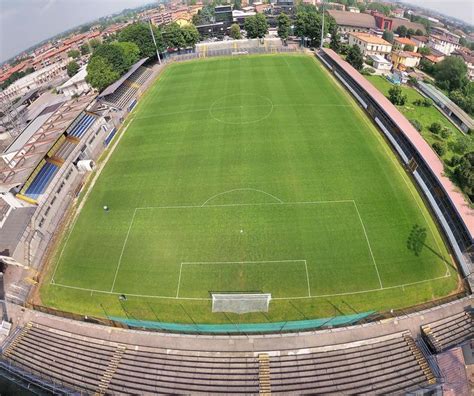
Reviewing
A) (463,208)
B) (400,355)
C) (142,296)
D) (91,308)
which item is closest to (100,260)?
(91,308)

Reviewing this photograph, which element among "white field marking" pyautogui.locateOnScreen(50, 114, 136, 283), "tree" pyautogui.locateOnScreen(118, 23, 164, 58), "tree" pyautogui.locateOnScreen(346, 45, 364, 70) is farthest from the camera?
"tree" pyautogui.locateOnScreen(118, 23, 164, 58)

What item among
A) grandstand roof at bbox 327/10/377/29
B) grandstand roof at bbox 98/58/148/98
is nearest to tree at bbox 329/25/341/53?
grandstand roof at bbox 98/58/148/98

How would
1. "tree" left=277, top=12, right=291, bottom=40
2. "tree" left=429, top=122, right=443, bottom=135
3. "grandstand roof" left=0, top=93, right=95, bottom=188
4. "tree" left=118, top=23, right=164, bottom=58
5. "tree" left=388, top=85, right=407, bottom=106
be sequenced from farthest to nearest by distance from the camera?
1. "tree" left=277, top=12, right=291, bottom=40
2. "tree" left=118, top=23, right=164, bottom=58
3. "tree" left=388, top=85, right=407, bottom=106
4. "tree" left=429, top=122, right=443, bottom=135
5. "grandstand roof" left=0, top=93, right=95, bottom=188

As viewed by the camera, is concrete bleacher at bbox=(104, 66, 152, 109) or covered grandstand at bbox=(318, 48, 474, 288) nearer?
covered grandstand at bbox=(318, 48, 474, 288)

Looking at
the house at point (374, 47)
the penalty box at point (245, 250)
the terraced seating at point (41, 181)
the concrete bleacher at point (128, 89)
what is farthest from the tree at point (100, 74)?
the house at point (374, 47)

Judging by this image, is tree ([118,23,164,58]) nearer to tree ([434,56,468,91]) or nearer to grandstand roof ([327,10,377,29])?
tree ([434,56,468,91])

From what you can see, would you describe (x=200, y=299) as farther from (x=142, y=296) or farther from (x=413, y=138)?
(x=413, y=138)
